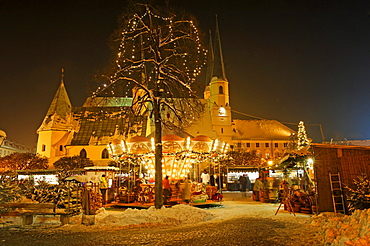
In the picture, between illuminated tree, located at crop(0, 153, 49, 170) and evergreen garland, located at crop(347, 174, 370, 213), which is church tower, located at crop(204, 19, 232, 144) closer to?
illuminated tree, located at crop(0, 153, 49, 170)

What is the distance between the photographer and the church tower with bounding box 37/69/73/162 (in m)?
49.7

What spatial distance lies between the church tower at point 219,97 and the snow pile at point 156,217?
166 feet

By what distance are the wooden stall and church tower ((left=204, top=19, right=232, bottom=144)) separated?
49110 mm

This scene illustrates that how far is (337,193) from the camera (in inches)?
502

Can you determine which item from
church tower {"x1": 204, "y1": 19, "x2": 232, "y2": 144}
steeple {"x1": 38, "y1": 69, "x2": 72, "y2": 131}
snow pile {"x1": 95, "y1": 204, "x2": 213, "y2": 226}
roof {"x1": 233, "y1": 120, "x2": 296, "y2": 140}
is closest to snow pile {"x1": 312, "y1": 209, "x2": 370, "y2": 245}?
snow pile {"x1": 95, "y1": 204, "x2": 213, "y2": 226}

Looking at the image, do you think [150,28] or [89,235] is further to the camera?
[150,28]

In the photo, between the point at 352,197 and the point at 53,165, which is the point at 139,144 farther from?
the point at 53,165

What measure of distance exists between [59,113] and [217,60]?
95.2 feet

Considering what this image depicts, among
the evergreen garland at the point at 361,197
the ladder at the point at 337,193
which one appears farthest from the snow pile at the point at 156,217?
the evergreen garland at the point at 361,197

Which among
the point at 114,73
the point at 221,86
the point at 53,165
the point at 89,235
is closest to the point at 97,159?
the point at 53,165

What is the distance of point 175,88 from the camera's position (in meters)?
15.0

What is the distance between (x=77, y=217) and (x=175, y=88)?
6558 millimetres

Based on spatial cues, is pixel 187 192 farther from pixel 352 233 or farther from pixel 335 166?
pixel 352 233

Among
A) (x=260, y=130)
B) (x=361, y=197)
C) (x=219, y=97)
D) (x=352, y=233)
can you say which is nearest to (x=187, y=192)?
(x=361, y=197)
